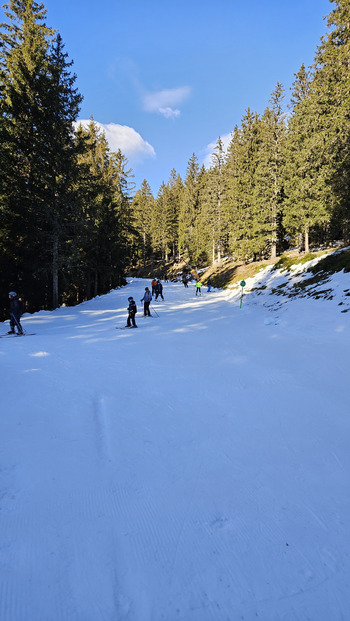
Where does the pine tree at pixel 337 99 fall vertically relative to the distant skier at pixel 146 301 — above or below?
above

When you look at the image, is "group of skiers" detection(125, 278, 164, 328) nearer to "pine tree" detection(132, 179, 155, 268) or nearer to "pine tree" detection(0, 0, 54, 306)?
"pine tree" detection(0, 0, 54, 306)

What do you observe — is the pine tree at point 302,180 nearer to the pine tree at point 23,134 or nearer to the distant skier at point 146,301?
the distant skier at point 146,301

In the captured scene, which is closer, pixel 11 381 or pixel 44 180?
pixel 11 381

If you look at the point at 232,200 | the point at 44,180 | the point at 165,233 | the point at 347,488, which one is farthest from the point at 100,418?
the point at 165,233

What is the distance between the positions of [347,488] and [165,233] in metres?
59.5

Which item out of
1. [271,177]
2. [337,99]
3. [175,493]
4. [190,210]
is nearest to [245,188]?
[271,177]

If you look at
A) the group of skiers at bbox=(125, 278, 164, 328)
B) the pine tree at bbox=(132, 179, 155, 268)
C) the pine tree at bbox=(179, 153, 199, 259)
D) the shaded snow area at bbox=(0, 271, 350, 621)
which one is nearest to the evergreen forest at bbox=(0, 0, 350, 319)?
the group of skiers at bbox=(125, 278, 164, 328)

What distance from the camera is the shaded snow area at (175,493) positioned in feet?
6.63

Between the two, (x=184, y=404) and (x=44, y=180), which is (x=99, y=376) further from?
(x=44, y=180)

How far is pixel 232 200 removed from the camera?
1334 inches

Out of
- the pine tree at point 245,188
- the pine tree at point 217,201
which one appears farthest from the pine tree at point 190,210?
the pine tree at point 245,188

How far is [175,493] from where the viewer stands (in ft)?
9.70

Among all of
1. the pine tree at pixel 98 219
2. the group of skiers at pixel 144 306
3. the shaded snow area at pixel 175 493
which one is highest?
the pine tree at pixel 98 219

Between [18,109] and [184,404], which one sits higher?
[18,109]
